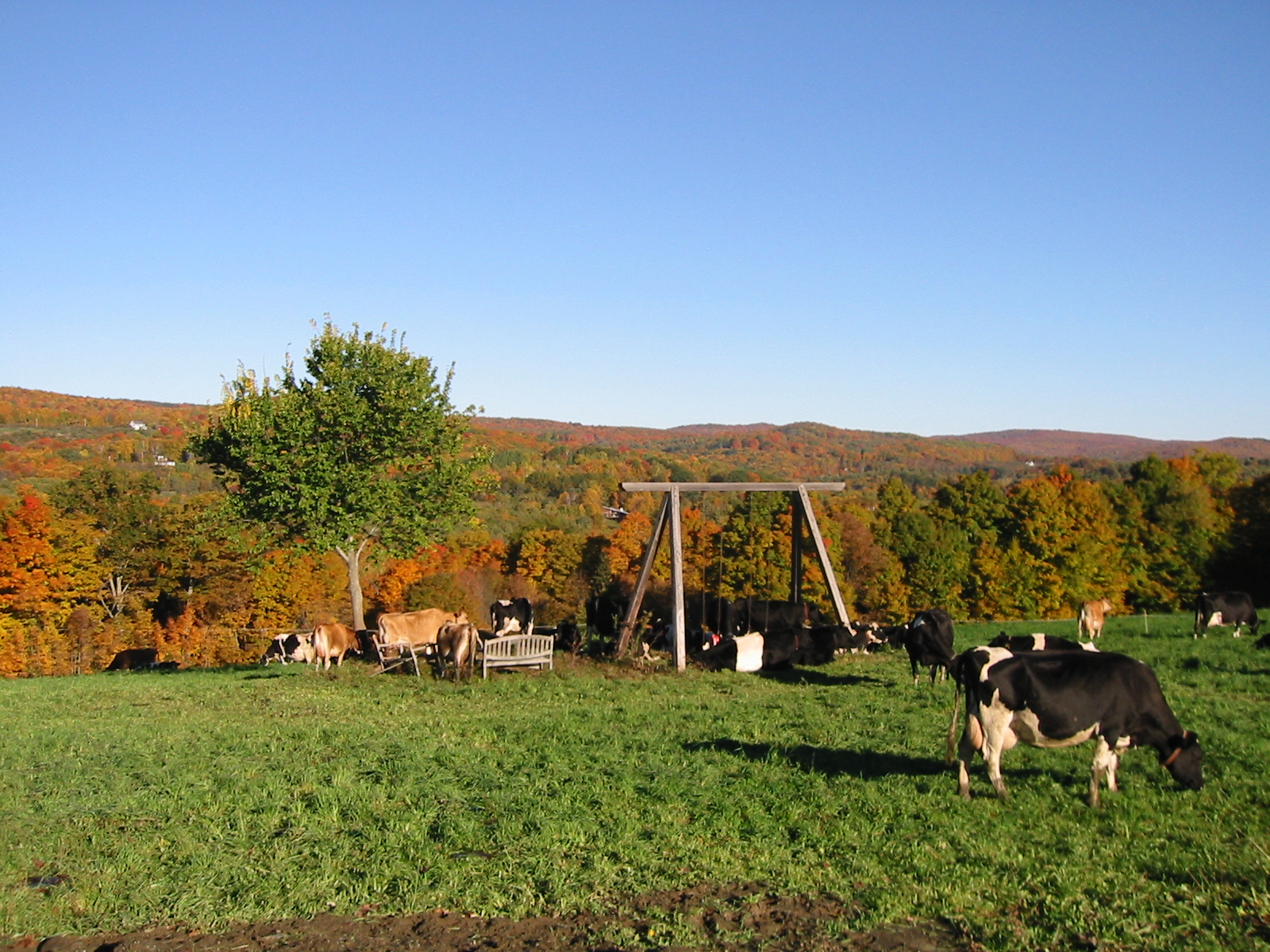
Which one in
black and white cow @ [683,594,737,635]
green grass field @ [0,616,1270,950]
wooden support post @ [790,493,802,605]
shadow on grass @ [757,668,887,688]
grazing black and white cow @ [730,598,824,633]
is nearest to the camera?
green grass field @ [0,616,1270,950]

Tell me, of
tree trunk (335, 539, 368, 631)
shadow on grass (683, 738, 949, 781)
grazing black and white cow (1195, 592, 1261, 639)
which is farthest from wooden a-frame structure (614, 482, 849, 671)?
shadow on grass (683, 738, 949, 781)

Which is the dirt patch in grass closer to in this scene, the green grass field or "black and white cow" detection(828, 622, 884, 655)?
the green grass field

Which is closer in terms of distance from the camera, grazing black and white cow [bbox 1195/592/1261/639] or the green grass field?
the green grass field

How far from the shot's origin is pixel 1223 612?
24.3m

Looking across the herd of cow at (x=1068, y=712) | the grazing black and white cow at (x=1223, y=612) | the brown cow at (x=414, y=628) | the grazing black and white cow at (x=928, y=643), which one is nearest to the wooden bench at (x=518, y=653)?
the brown cow at (x=414, y=628)

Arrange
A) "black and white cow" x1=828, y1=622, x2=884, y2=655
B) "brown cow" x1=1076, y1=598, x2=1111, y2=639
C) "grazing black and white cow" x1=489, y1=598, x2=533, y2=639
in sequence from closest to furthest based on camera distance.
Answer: "black and white cow" x1=828, y1=622, x2=884, y2=655, "brown cow" x1=1076, y1=598, x2=1111, y2=639, "grazing black and white cow" x1=489, y1=598, x2=533, y2=639

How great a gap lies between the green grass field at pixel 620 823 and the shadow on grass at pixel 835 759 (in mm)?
51

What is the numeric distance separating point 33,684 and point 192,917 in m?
17.3

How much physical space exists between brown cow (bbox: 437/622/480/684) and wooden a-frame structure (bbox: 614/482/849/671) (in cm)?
398

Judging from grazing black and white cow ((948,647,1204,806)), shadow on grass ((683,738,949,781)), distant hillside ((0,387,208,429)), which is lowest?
shadow on grass ((683,738,949,781))

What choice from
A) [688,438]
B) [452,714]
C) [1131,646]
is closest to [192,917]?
[452,714]

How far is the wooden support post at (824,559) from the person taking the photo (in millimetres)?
23562

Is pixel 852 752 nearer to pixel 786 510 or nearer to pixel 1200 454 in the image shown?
pixel 786 510

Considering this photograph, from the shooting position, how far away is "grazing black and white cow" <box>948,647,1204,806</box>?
369 inches
